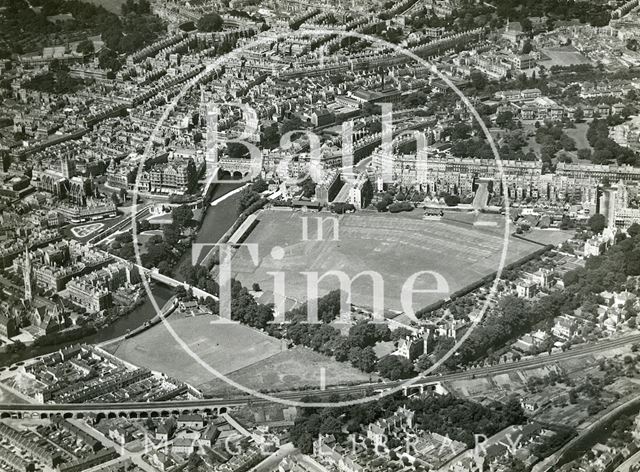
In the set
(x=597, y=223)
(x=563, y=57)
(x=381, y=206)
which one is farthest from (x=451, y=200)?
(x=563, y=57)

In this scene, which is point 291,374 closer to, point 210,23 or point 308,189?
point 308,189

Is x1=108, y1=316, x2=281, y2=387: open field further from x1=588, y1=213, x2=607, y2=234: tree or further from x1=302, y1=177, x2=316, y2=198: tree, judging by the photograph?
x1=588, y1=213, x2=607, y2=234: tree

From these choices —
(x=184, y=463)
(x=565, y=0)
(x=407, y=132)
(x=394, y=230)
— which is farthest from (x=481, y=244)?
(x=565, y=0)

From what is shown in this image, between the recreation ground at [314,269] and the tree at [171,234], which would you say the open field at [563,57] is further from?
the tree at [171,234]

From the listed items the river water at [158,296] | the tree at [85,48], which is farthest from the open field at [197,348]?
the tree at [85,48]

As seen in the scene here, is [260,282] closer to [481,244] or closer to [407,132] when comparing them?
[481,244]
